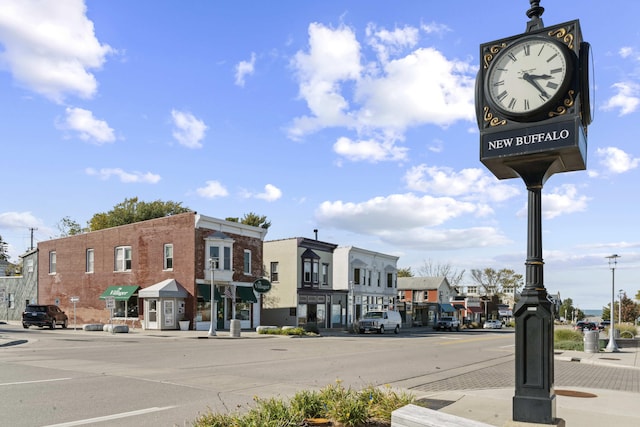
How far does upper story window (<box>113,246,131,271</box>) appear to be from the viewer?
40062 millimetres

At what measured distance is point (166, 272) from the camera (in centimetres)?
3766

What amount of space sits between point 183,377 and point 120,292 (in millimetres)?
28823

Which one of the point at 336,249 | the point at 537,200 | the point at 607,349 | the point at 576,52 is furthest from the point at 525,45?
the point at 336,249

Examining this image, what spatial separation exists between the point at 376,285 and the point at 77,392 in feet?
159

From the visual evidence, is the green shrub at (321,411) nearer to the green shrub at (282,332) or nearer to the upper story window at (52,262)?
the green shrub at (282,332)

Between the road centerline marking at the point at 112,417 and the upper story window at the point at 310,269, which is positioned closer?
the road centerline marking at the point at 112,417

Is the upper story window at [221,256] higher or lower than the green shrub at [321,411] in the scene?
higher

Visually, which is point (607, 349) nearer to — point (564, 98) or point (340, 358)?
point (340, 358)

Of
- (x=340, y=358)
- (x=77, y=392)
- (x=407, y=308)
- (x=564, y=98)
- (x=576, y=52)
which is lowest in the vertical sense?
(x=407, y=308)

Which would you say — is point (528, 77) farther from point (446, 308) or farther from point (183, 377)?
point (446, 308)

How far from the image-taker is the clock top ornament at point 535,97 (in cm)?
623

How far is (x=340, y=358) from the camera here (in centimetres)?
1881

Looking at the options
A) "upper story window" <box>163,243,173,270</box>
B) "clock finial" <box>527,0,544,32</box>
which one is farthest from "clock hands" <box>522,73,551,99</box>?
"upper story window" <box>163,243,173,270</box>

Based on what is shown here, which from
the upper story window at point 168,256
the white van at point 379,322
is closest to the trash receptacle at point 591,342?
the white van at point 379,322
